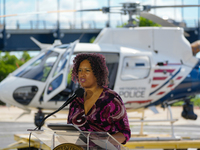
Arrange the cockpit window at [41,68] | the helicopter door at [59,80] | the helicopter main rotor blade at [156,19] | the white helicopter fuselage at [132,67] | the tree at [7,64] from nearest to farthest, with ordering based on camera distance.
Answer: the helicopter door at [59,80] → the white helicopter fuselage at [132,67] → the cockpit window at [41,68] → the helicopter main rotor blade at [156,19] → the tree at [7,64]

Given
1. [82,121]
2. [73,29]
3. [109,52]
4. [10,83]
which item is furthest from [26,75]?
[73,29]

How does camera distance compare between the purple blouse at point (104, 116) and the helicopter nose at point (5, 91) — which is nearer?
the purple blouse at point (104, 116)

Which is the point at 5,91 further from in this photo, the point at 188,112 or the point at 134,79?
the point at 188,112

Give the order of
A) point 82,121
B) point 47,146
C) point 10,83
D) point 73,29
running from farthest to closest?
point 73,29 → point 10,83 → point 82,121 → point 47,146

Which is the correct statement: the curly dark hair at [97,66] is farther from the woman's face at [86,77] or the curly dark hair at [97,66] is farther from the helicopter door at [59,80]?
the helicopter door at [59,80]

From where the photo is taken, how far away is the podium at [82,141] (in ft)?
7.88

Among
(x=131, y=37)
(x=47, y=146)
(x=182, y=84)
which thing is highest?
Result: (x=131, y=37)

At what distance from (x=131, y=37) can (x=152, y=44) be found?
→ 21.8 inches

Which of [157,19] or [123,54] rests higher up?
[157,19]

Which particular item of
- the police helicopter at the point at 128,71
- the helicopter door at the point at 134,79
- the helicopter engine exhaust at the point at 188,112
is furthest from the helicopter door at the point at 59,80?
the helicopter engine exhaust at the point at 188,112

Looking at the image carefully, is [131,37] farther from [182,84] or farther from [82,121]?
[82,121]

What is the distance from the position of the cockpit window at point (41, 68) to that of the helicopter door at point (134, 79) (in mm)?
1578

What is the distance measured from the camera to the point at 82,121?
286 cm

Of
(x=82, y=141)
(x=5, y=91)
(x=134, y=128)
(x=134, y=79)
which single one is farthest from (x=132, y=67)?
(x=134, y=128)
